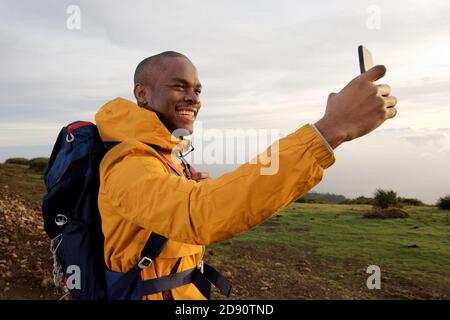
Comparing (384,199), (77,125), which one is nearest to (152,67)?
(77,125)

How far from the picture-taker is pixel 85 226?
266 centimetres

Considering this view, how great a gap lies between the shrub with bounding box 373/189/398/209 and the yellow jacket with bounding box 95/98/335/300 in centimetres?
1513

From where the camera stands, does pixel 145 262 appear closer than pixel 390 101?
No

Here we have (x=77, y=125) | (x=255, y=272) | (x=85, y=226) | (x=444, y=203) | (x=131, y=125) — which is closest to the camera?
(x=131, y=125)

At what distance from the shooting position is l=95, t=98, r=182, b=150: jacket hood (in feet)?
8.24

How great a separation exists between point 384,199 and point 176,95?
15.1m

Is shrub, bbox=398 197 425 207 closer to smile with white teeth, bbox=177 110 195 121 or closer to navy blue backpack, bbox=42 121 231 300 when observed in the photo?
smile with white teeth, bbox=177 110 195 121

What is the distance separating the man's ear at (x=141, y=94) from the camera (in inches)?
124

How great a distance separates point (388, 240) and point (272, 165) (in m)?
9.64

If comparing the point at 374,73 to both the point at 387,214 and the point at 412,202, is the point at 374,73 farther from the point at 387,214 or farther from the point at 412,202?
the point at 412,202

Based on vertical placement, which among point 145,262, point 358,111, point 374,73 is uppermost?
point 374,73

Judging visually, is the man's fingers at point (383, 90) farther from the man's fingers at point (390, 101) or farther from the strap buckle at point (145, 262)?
the strap buckle at point (145, 262)

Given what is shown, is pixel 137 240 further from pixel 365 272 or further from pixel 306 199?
pixel 306 199

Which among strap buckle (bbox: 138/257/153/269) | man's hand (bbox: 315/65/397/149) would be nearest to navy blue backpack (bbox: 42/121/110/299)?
strap buckle (bbox: 138/257/153/269)
